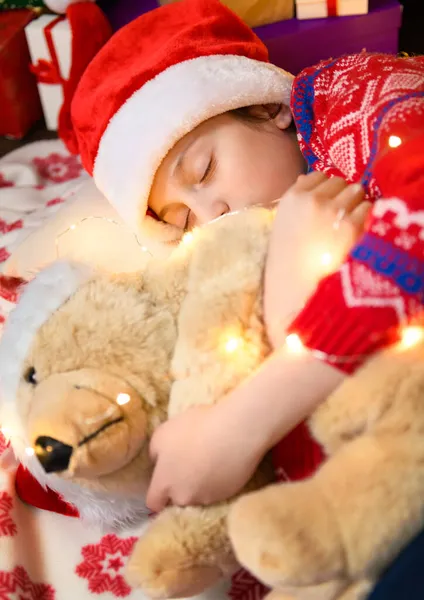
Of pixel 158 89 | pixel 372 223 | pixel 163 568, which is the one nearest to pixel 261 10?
pixel 158 89

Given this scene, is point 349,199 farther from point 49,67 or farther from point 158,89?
point 49,67

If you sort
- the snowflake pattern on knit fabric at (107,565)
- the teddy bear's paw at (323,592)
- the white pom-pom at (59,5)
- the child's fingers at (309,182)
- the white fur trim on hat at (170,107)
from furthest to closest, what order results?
1. the white pom-pom at (59,5)
2. the white fur trim on hat at (170,107)
3. the snowflake pattern on knit fabric at (107,565)
4. the child's fingers at (309,182)
5. the teddy bear's paw at (323,592)

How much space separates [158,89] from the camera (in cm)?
87

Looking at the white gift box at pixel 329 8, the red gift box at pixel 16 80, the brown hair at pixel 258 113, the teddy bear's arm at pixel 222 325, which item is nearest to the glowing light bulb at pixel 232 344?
the teddy bear's arm at pixel 222 325

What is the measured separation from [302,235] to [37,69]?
1093mm

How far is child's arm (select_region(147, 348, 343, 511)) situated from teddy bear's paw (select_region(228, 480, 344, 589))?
84mm

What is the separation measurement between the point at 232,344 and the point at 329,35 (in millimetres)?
→ 901

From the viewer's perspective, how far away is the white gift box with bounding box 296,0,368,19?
1206 mm

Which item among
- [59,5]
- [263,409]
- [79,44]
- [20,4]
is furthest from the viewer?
[20,4]

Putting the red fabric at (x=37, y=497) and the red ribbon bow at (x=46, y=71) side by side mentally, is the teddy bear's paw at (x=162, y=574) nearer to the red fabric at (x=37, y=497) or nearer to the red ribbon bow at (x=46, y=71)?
the red fabric at (x=37, y=497)

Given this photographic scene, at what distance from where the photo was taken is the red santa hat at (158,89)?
854mm

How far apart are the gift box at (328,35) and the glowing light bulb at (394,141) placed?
0.68m

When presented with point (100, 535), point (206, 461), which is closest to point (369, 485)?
point (206, 461)

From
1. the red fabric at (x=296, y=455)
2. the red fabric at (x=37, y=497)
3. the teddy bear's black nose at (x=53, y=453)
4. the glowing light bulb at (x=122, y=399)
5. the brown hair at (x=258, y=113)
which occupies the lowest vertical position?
the red fabric at (x=37, y=497)
